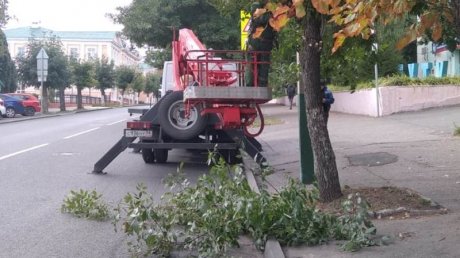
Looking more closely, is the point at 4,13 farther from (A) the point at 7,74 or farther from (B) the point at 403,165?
(B) the point at 403,165

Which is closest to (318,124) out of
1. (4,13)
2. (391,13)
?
(391,13)

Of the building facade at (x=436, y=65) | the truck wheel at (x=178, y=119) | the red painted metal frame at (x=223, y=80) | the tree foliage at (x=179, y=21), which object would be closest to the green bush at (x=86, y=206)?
the red painted metal frame at (x=223, y=80)

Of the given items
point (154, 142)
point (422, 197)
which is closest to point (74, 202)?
point (154, 142)

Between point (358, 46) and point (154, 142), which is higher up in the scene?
point (358, 46)

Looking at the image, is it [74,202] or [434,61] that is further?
[434,61]

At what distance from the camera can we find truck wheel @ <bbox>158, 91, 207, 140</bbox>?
11.7 m

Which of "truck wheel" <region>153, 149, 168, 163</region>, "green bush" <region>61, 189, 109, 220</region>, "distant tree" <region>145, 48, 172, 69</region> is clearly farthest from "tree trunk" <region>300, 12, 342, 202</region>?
"distant tree" <region>145, 48, 172, 69</region>

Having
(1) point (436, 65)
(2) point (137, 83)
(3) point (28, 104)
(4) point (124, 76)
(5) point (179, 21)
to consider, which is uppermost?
(5) point (179, 21)

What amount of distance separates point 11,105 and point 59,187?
2982 centimetres

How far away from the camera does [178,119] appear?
11883 millimetres

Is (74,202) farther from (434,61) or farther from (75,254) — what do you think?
(434,61)

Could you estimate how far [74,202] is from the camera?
8430mm

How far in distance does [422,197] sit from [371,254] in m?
2.40

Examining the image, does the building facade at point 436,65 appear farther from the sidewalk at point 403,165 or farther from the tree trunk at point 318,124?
the tree trunk at point 318,124
